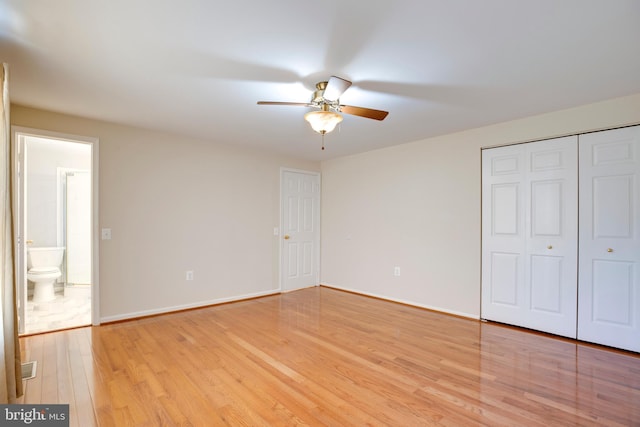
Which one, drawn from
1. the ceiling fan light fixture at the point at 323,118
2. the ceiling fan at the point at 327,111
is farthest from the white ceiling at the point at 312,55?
the ceiling fan light fixture at the point at 323,118

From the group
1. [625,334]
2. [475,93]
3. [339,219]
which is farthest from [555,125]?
[339,219]

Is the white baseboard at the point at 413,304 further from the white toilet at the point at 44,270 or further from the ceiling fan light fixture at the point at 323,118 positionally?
the white toilet at the point at 44,270

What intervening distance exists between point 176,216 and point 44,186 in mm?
2669

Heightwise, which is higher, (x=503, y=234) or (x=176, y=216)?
(x=176, y=216)

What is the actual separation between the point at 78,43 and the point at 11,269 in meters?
1.54

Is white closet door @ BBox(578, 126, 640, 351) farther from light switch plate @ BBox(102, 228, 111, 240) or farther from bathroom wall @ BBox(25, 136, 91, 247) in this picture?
bathroom wall @ BBox(25, 136, 91, 247)

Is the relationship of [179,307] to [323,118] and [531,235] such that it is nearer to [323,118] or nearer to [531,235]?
[323,118]

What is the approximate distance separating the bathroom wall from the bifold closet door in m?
5.88

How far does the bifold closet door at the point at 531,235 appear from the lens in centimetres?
326

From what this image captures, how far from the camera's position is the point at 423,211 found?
14.5 feet

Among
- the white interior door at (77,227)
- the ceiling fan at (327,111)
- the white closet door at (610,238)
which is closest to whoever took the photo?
the ceiling fan at (327,111)

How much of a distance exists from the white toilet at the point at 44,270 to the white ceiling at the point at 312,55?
2663mm

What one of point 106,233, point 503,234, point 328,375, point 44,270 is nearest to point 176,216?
point 106,233

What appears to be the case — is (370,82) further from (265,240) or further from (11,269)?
(265,240)
